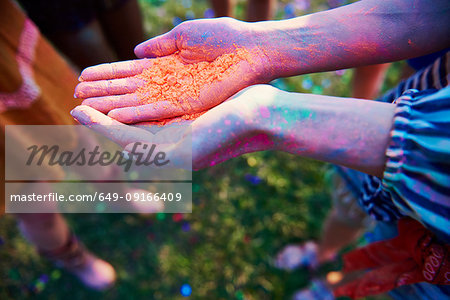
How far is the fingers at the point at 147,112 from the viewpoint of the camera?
1075 mm

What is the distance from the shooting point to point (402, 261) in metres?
1.00

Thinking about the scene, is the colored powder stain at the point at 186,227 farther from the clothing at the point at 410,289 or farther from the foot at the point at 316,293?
the clothing at the point at 410,289

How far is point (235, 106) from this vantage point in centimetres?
88

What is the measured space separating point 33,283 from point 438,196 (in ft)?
7.89

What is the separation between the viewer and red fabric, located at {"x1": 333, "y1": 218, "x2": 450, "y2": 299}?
2.71ft

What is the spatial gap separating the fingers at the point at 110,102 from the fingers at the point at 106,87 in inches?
1.2

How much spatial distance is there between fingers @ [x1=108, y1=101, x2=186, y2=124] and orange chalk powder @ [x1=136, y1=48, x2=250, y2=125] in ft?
0.07

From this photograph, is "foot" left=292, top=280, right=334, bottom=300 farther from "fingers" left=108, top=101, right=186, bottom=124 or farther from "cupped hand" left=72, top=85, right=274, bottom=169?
"fingers" left=108, top=101, right=186, bottom=124

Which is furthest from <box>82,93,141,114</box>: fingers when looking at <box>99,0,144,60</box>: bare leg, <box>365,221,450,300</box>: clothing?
<box>365,221,450,300</box>: clothing

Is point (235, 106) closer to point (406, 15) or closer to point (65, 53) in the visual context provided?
point (406, 15)

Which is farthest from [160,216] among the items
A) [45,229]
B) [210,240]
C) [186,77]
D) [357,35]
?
[357,35]

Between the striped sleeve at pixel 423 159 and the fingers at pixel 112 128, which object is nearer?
the striped sleeve at pixel 423 159

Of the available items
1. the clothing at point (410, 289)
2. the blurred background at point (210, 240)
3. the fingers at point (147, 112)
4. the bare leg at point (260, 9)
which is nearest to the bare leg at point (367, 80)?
the blurred background at point (210, 240)

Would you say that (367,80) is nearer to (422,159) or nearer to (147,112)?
(422,159)
